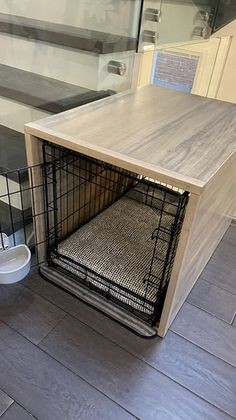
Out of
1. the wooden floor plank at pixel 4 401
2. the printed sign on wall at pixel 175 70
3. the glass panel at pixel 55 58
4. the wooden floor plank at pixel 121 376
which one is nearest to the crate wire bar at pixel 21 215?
the glass panel at pixel 55 58

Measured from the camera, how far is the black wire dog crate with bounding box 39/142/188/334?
111 centimetres

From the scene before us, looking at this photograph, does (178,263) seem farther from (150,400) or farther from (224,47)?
(224,47)

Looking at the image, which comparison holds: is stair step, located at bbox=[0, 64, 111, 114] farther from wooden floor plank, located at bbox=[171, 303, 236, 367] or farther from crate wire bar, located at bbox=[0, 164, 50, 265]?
wooden floor plank, located at bbox=[171, 303, 236, 367]

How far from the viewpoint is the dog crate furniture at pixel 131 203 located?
89 cm

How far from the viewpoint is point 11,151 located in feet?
4.80

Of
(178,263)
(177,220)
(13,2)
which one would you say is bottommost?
(178,263)

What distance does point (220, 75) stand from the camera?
1.84 metres

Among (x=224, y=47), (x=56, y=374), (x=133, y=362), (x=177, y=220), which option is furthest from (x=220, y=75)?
(x=56, y=374)

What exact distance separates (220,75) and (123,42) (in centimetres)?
74

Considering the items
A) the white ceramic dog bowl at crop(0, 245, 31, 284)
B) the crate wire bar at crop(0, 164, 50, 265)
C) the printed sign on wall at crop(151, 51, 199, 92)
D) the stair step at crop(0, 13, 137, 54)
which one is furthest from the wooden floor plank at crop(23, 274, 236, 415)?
the printed sign on wall at crop(151, 51, 199, 92)

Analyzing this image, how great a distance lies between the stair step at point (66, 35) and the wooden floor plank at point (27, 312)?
37.6 inches

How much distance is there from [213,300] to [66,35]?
1209 millimetres

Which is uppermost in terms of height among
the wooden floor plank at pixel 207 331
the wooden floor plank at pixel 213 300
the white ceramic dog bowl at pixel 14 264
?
the white ceramic dog bowl at pixel 14 264

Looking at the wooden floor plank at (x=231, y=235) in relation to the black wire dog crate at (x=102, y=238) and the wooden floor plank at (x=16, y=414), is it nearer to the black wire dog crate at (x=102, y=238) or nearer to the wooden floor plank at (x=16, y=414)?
the black wire dog crate at (x=102, y=238)
